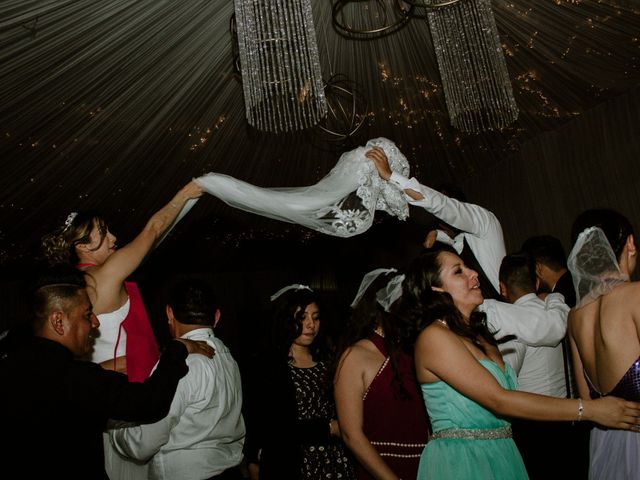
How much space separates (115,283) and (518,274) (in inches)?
71.2

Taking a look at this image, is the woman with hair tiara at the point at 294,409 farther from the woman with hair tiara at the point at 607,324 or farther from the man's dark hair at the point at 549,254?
the man's dark hair at the point at 549,254

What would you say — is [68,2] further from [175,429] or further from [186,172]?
[186,172]

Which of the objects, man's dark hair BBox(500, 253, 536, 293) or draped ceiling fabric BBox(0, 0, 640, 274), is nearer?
man's dark hair BBox(500, 253, 536, 293)

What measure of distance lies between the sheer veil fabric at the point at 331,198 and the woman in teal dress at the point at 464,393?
1.79ft

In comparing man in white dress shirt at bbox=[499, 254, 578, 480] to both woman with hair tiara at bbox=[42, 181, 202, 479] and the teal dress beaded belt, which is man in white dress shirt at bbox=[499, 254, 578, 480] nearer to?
the teal dress beaded belt

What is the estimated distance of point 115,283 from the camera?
8.14ft

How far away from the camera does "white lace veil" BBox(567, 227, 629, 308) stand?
2209 mm

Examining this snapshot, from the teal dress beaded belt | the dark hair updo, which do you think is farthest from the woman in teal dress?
the dark hair updo

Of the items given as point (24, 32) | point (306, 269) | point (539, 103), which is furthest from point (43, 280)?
point (306, 269)

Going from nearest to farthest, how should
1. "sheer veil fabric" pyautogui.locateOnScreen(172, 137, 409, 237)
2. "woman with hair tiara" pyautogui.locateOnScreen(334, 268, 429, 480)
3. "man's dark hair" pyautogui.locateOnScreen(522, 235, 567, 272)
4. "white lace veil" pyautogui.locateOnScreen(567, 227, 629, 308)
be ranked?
"white lace veil" pyautogui.locateOnScreen(567, 227, 629, 308) < "woman with hair tiara" pyautogui.locateOnScreen(334, 268, 429, 480) < "sheer veil fabric" pyautogui.locateOnScreen(172, 137, 409, 237) < "man's dark hair" pyautogui.locateOnScreen(522, 235, 567, 272)

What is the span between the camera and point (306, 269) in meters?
8.55

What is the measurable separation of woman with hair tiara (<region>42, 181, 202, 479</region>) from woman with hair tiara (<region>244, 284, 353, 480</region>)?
0.57 m

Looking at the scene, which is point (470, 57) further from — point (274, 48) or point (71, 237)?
point (71, 237)

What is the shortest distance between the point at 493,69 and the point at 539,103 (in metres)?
1.82
